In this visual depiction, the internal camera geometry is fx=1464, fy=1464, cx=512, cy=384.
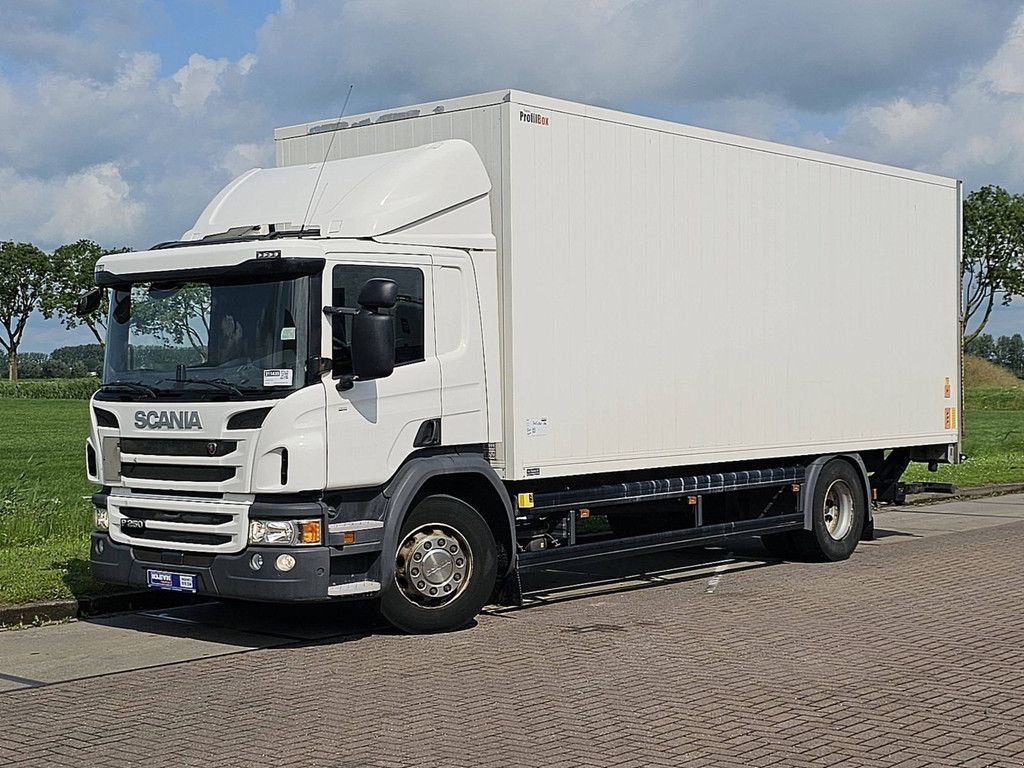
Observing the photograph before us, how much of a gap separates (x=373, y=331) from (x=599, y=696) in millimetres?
2923

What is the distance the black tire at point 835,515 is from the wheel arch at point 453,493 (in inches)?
166

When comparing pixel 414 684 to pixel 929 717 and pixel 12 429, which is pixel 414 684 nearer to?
pixel 929 717

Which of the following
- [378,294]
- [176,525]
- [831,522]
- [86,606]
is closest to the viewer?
[378,294]

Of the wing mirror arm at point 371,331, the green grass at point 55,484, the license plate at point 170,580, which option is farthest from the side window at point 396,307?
the green grass at point 55,484

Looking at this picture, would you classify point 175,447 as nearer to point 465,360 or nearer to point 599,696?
point 465,360

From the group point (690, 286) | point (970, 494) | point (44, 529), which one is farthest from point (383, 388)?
point (970, 494)

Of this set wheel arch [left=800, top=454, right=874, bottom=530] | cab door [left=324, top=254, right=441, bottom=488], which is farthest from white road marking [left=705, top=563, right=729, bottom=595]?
cab door [left=324, top=254, right=441, bottom=488]

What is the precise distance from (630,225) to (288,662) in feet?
15.3

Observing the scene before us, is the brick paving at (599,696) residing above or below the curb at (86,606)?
below

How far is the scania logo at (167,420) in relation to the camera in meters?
9.98

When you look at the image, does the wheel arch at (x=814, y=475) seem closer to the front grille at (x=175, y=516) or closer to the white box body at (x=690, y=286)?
the white box body at (x=690, y=286)

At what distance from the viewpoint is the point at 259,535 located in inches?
388

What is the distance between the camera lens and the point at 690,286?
499 inches

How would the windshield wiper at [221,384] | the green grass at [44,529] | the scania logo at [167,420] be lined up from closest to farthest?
the windshield wiper at [221,384]
the scania logo at [167,420]
the green grass at [44,529]
